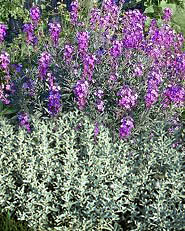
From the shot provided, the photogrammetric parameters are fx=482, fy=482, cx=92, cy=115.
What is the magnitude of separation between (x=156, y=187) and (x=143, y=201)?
0.46ft

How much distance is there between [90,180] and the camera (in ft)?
11.5

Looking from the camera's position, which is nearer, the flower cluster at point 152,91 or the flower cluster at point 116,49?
the flower cluster at point 152,91

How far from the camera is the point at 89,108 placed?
13.5ft

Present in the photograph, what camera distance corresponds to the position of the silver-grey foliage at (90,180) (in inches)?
130

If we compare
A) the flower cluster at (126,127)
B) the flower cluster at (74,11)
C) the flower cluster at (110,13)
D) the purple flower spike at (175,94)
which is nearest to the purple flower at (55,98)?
the flower cluster at (126,127)

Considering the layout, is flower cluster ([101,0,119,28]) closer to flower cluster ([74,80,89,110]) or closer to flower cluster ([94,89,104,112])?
flower cluster ([94,89,104,112])

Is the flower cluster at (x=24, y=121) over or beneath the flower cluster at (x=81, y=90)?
beneath

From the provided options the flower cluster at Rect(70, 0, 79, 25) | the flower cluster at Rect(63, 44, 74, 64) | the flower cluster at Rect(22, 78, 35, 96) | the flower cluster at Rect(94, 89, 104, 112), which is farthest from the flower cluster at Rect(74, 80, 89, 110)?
the flower cluster at Rect(70, 0, 79, 25)

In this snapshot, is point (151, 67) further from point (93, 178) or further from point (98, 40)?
point (93, 178)

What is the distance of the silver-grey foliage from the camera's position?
330cm

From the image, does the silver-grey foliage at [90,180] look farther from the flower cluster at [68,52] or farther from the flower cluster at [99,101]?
the flower cluster at [68,52]

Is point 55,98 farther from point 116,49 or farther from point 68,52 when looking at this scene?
point 116,49

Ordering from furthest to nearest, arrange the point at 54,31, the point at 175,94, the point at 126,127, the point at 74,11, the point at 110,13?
the point at 110,13, the point at 74,11, the point at 54,31, the point at 175,94, the point at 126,127

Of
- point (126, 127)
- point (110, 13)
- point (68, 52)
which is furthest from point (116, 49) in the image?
point (110, 13)
